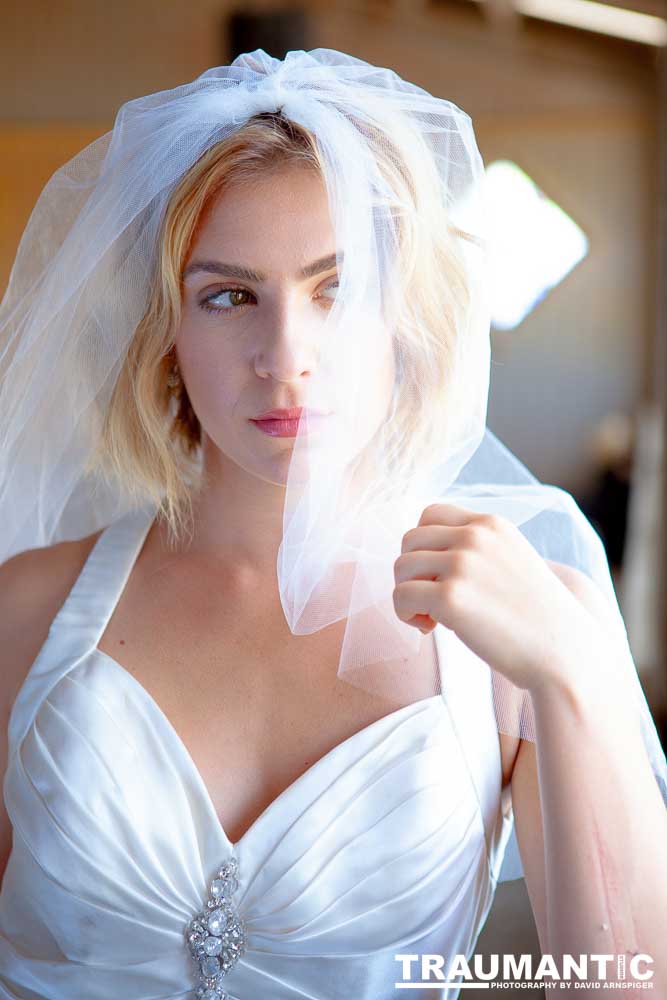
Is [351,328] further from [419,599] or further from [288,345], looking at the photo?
[419,599]

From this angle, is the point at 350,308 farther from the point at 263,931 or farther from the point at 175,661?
the point at 263,931

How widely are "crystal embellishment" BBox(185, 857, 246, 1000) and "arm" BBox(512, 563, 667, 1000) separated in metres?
0.35

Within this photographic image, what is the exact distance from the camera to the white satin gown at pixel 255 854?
3.75ft

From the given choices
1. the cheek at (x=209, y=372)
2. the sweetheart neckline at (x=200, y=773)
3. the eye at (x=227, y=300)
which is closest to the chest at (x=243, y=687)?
the sweetheart neckline at (x=200, y=773)

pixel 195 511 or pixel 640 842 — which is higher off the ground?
pixel 195 511

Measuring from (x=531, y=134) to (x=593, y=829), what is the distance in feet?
23.1

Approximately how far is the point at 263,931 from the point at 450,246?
0.81 metres

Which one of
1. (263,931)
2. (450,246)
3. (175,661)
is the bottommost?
(263,931)

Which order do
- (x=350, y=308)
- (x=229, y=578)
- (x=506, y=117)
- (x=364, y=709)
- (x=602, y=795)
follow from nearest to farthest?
(x=602, y=795), (x=350, y=308), (x=364, y=709), (x=229, y=578), (x=506, y=117)

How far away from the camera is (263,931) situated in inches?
44.9

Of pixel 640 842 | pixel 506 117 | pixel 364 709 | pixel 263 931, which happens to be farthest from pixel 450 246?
pixel 506 117

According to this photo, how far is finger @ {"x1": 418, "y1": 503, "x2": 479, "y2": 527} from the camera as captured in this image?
1.01 metres

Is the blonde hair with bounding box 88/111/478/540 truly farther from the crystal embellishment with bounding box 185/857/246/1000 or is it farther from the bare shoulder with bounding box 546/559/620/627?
the crystal embellishment with bounding box 185/857/246/1000

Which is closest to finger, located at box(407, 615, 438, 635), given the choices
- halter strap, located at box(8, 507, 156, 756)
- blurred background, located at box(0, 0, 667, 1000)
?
halter strap, located at box(8, 507, 156, 756)
